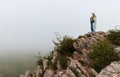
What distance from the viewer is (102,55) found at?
155 feet

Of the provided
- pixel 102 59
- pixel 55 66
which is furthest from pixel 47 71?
pixel 102 59

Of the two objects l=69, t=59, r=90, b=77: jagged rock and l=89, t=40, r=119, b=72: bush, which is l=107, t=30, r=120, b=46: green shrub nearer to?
l=89, t=40, r=119, b=72: bush

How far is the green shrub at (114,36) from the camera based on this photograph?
53759 millimetres

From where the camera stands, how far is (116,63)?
41.8 meters

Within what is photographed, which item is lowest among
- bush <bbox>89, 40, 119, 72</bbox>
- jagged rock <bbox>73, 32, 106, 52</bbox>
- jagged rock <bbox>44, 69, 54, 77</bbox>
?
jagged rock <bbox>44, 69, 54, 77</bbox>

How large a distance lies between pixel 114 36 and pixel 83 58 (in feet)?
22.1

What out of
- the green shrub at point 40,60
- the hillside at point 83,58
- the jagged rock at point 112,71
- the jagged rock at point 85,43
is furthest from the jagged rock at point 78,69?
the green shrub at point 40,60

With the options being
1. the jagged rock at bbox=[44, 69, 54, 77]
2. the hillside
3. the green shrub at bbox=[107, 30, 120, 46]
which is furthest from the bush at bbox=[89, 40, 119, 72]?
the jagged rock at bbox=[44, 69, 54, 77]

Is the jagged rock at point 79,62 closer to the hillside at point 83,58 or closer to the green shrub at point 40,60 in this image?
the hillside at point 83,58

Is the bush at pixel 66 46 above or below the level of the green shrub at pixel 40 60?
above

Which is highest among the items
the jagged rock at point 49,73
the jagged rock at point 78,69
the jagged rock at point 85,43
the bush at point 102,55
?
the jagged rock at point 85,43

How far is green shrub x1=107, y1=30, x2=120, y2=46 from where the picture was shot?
53.8 meters

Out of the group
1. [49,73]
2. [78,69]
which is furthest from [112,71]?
[49,73]

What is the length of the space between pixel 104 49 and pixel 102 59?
1.50 meters
